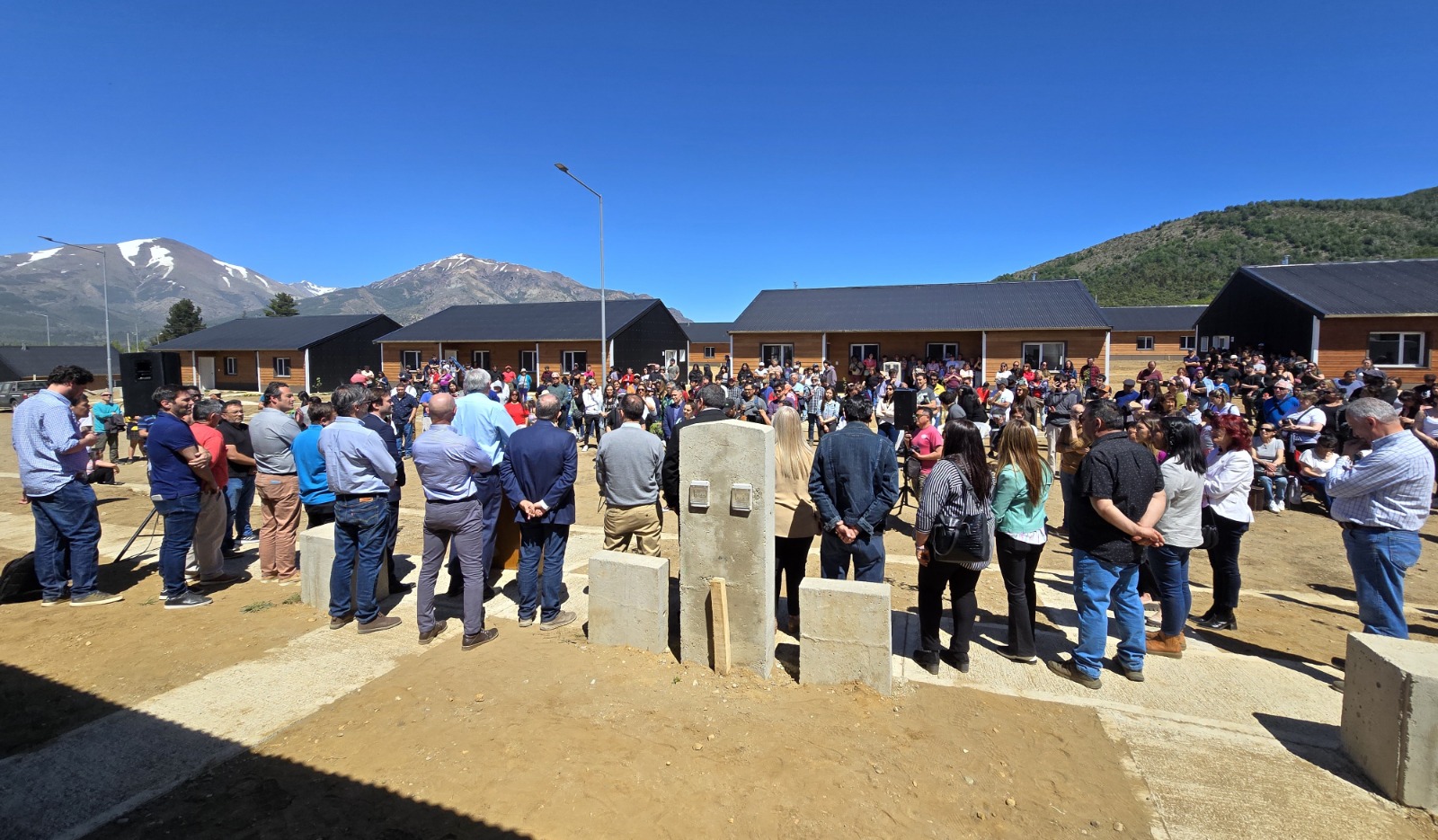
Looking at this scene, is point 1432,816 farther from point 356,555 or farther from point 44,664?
point 44,664

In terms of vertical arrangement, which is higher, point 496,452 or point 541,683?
point 496,452

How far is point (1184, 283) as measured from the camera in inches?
3206

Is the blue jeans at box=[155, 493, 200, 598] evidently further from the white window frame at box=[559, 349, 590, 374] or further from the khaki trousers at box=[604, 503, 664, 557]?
the white window frame at box=[559, 349, 590, 374]

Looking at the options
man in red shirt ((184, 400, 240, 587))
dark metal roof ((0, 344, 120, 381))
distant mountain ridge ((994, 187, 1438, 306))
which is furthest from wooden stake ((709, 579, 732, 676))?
distant mountain ridge ((994, 187, 1438, 306))

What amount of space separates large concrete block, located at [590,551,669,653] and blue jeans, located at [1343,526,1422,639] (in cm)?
435

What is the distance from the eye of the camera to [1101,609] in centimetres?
418

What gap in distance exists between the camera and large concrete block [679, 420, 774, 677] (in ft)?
13.5

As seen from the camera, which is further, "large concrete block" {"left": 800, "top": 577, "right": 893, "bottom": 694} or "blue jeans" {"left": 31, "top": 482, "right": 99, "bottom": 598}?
"blue jeans" {"left": 31, "top": 482, "right": 99, "bottom": 598}

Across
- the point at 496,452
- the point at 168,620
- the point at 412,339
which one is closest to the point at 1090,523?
the point at 496,452

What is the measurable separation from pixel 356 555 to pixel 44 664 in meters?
2.02

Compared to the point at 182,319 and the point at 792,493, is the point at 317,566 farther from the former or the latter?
the point at 182,319

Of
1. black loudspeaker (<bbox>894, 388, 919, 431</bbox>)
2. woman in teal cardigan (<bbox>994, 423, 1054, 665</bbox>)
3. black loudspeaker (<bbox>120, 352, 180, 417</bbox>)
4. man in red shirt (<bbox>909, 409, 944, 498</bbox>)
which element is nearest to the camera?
woman in teal cardigan (<bbox>994, 423, 1054, 665</bbox>)

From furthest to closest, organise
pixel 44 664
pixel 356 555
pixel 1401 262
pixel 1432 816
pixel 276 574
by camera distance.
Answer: pixel 1401 262 < pixel 276 574 < pixel 356 555 < pixel 44 664 < pixel 1432 816

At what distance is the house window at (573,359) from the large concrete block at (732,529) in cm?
2882
